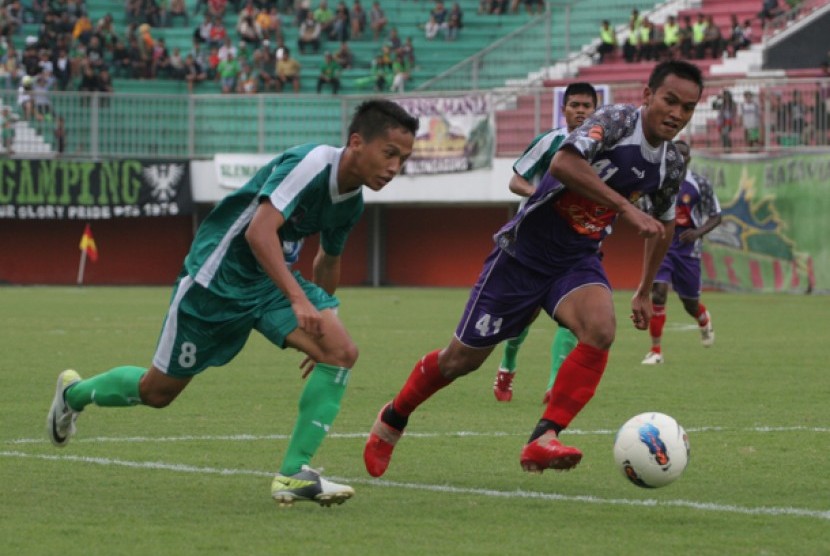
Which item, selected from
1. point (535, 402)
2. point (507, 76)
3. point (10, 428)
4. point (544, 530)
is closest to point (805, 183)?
point (507, 76)

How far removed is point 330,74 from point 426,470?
3298 cm

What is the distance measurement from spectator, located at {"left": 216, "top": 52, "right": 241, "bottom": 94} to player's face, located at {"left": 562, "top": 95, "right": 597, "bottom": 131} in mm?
30762

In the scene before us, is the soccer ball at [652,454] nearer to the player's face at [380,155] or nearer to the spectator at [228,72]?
the player's face at [380,155]

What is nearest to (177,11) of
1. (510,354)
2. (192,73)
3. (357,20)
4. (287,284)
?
(192,73)

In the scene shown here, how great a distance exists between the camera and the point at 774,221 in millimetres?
31109

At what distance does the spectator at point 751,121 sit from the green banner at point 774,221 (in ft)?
1.15

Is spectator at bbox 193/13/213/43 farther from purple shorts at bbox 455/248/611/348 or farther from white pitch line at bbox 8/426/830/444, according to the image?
purple shorts at bbox 455/248/611/348

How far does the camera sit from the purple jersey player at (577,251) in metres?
7.91

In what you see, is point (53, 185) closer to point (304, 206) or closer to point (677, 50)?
point (677, 50)

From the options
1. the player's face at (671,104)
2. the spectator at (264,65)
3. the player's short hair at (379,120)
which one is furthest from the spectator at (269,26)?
the player's short hair at (379,120)

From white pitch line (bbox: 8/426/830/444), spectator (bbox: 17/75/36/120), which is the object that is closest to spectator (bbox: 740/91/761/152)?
spectator (bbox: 17/75/36/120)

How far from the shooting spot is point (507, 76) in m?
Result: 38.8

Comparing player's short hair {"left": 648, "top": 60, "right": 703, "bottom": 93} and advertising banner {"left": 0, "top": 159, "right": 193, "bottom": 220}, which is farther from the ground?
player's short hair {"left": 648, "top": 60, "right": 703, "bottom": 93}

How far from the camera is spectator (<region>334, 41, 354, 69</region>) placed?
41.5 metres
